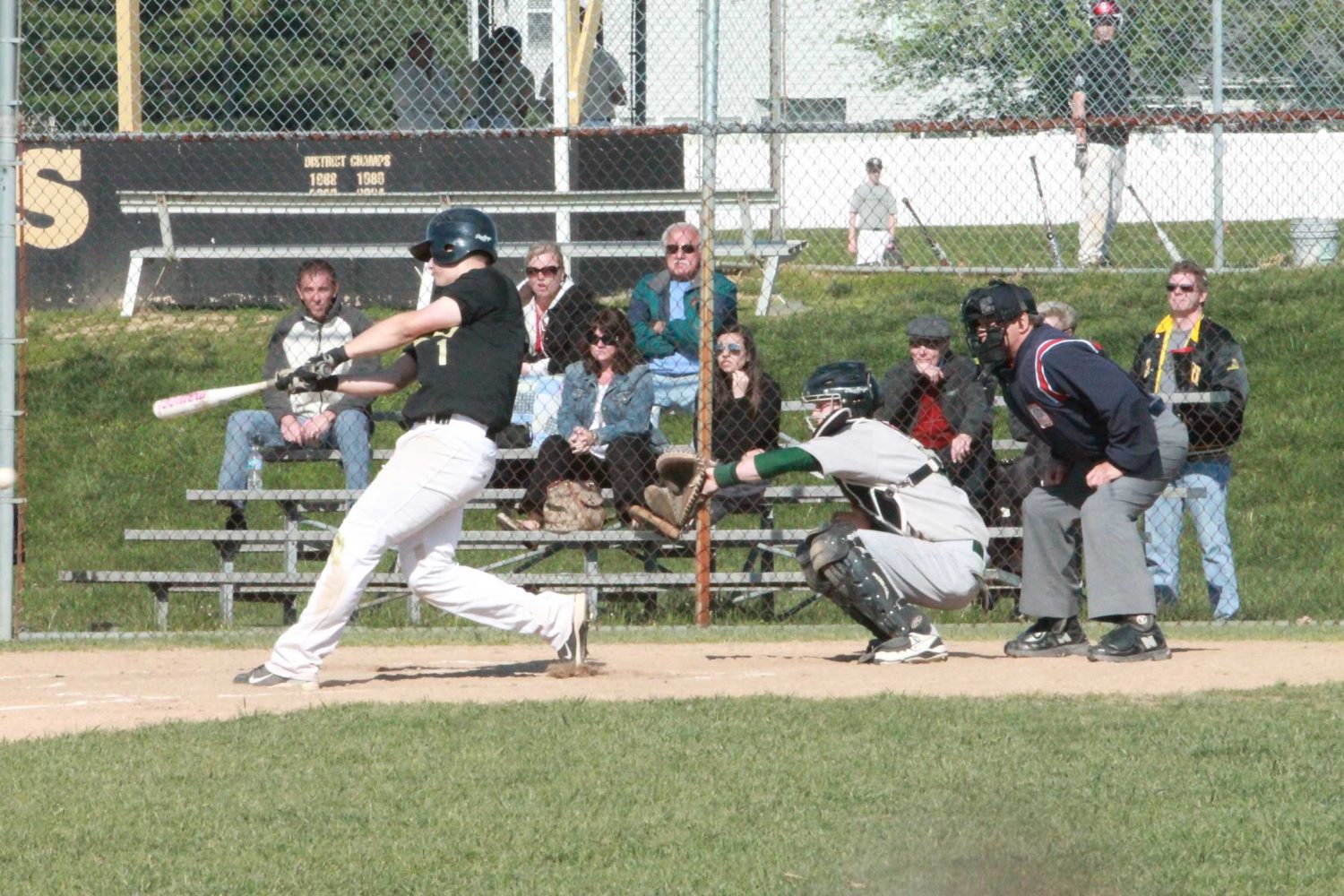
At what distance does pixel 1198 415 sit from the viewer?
32.0ft

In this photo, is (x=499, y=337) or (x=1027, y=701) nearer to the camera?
(x=1027, y=701)

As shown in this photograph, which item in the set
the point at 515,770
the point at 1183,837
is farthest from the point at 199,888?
the point at 1183,837

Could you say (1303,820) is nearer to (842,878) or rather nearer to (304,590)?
(842,878)

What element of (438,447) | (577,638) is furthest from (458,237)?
(577,638)

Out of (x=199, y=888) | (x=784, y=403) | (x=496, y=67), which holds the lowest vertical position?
(x=199, y=888)

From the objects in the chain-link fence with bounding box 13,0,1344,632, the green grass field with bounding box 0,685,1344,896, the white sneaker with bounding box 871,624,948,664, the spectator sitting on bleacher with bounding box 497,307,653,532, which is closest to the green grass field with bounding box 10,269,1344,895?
the green grass field with bounding box 0,685,1344,896

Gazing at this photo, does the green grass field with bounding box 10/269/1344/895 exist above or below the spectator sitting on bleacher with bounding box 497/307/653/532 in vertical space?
below

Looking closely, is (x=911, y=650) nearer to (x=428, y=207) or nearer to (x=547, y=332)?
(x=547, y=332)

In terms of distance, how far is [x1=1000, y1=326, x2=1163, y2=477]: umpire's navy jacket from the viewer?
7.41m

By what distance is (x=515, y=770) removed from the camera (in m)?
5.44

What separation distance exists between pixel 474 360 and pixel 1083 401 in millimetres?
2470

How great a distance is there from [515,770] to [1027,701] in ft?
6.56

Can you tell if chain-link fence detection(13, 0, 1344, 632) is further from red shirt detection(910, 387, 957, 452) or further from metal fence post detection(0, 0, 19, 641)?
metal fence post detection(0, 0, 19, 641)

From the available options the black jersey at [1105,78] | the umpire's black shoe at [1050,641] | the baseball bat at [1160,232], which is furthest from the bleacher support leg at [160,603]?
the baseball bat at [1160,232]
